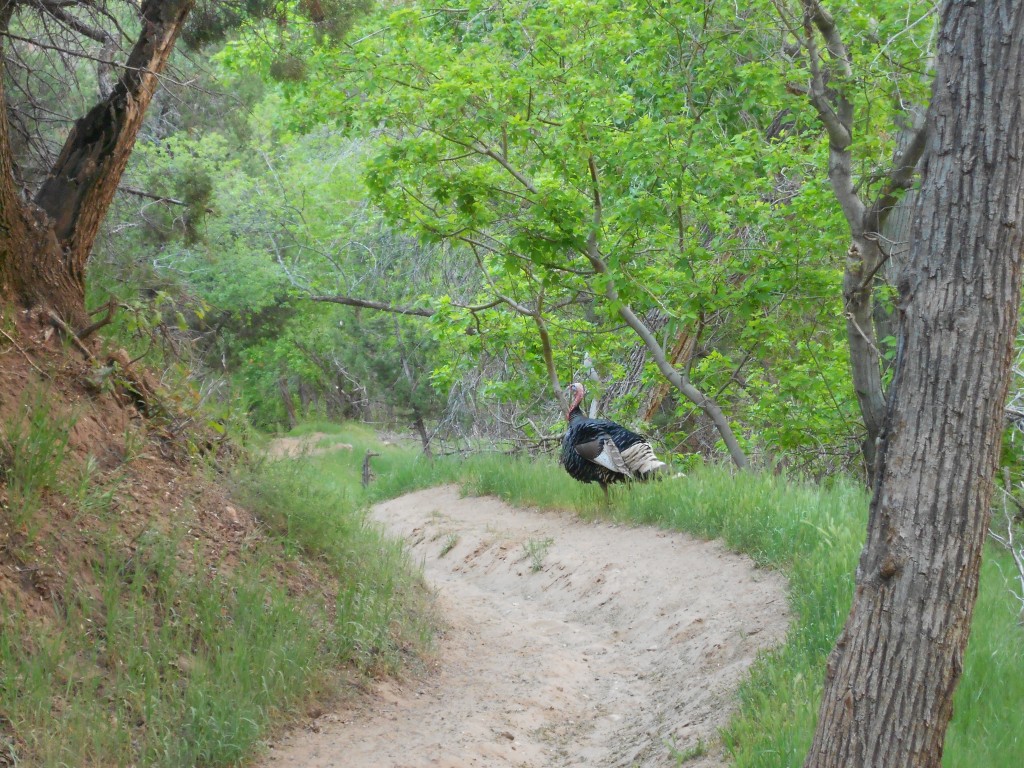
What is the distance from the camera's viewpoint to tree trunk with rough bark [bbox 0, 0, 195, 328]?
20.7 ft

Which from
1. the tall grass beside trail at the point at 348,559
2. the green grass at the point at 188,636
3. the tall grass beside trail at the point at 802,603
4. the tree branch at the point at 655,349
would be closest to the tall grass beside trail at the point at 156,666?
the green grass at the point at 188,636

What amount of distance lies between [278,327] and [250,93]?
17.4 feet

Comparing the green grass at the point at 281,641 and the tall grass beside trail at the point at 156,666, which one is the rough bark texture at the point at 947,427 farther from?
the tall grass beside trail at the point at 156,666

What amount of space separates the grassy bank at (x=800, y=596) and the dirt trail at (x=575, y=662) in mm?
237

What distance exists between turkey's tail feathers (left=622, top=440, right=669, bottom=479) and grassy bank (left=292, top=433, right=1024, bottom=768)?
231mm

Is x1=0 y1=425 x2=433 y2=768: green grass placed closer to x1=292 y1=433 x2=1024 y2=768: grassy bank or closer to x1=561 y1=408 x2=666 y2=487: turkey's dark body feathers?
x1=292 y1=433 x2=1024 y2=768: grassy bank

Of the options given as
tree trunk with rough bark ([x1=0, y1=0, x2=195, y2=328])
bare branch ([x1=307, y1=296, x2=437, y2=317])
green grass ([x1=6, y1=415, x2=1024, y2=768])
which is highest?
tree trunk with rough bark ([x1=0, y1=0, x2=195, y2=328])

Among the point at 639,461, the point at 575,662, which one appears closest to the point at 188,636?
the point at 575,662

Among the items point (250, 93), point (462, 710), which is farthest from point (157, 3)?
point (250, 93)

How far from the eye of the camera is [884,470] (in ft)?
11.2

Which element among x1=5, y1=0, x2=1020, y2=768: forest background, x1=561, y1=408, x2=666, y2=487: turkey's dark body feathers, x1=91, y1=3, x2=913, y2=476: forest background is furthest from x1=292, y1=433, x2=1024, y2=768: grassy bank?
x1=91, y1=3, x2=913, y2=476: forest background

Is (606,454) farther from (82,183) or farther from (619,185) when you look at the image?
(82,183)

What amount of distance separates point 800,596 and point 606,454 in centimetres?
433

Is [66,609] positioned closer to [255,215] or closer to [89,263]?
[89,263]
